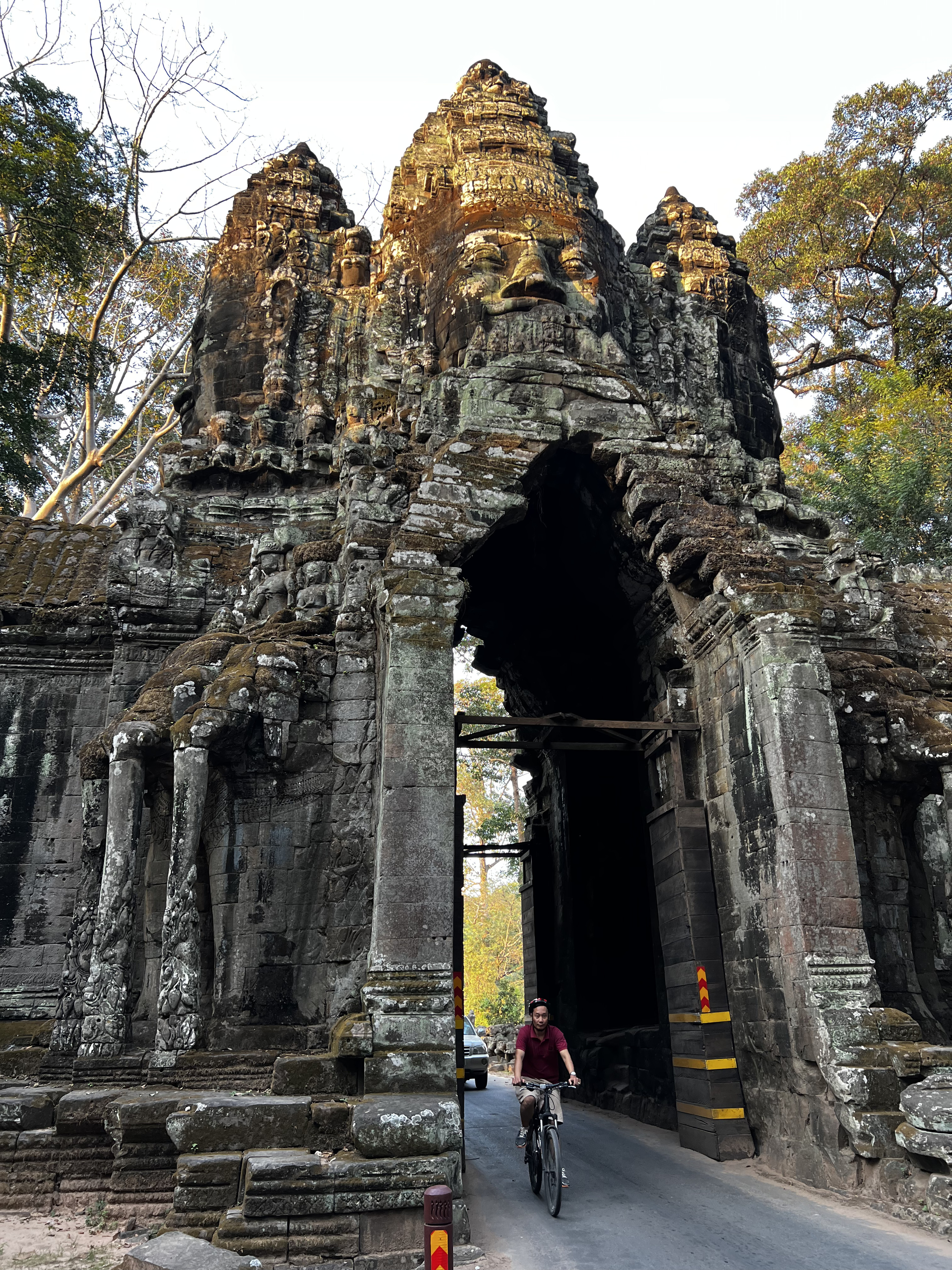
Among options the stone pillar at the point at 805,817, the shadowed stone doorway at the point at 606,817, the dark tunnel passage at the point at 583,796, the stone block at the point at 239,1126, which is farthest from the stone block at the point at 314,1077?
the dark tunnel passage at the point at 583,796

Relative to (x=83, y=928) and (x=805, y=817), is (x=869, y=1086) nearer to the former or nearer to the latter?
(x=805, y=817)

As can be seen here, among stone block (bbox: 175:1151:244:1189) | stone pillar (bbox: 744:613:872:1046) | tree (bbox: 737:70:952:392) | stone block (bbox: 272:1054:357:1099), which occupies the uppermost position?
tree (bbox: 737:70:952:392)

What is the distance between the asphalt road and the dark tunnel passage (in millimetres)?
3223

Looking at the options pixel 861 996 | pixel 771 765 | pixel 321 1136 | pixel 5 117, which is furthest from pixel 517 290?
pixel 321 1136

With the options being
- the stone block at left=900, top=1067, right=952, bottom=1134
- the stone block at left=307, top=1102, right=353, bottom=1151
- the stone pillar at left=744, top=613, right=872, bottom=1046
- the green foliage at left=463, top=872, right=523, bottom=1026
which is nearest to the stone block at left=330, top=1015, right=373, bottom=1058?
the stone block at left=307, top=1102, right=353, bottom=1151

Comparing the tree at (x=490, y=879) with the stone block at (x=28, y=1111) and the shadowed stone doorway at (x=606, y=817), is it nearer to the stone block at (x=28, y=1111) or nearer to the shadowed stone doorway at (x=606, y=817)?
the shadowed stone doorway at (x=606, y=817)

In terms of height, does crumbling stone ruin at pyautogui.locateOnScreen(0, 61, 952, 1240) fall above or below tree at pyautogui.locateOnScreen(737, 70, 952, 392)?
below

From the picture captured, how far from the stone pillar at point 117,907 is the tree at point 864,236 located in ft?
67.7

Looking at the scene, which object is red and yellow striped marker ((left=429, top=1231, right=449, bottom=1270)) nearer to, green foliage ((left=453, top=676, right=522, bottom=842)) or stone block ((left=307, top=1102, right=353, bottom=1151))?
stone block ((left=307, top=1102, right=353, bottom=1151))

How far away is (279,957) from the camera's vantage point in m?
8.05

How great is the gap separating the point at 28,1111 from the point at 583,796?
855 cm

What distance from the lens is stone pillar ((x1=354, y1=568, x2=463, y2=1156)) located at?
19.8ft

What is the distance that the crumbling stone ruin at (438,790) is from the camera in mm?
6633

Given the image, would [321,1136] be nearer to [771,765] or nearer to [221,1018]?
[221,1018]
